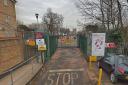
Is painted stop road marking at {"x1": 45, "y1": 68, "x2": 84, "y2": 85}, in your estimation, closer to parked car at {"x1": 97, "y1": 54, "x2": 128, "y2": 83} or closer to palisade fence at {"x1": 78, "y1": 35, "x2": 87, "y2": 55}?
parked car at {"x1": 97, "y1": 54, "x2": 128, "y2": 83}

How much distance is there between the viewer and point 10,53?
13453mm

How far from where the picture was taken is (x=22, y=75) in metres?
11.9

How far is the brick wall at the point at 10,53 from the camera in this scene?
1182 centimetres

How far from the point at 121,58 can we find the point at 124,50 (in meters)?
5.38

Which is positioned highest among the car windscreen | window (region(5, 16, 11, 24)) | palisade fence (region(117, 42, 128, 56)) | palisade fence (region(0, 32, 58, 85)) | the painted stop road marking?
window (region(5, 16, 11, 24))

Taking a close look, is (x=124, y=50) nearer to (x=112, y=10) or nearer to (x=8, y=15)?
(x=112, y=10)

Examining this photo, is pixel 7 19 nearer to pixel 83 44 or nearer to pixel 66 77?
pixel 83 44

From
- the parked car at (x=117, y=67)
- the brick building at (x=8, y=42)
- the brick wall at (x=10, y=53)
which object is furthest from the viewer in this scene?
the brick building at (x=8, y=42)

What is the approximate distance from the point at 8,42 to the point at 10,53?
79 cm

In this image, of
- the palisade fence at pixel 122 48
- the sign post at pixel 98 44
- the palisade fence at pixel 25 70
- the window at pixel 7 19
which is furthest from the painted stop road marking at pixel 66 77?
the window at pixel 7 19

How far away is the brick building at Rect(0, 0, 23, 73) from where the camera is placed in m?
12.1

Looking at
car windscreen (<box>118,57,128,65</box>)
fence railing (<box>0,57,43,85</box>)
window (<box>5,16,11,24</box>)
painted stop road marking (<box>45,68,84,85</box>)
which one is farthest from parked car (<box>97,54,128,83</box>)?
window (<box>5,16,11,24</box>)

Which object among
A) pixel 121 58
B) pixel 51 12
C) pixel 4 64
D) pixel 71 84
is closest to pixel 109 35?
pixel 121 58

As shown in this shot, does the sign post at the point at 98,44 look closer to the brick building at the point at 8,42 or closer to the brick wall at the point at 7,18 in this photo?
the brick building at the point at 8,42
